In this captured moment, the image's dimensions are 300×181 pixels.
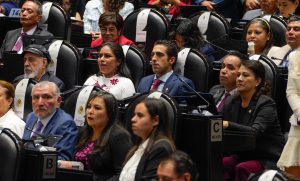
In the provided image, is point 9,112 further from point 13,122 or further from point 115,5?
point 115,5

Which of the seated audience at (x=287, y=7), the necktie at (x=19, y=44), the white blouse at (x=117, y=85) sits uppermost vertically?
the seated audience at (x=287, y=7)

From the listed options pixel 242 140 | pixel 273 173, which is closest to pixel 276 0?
pixel 242 140

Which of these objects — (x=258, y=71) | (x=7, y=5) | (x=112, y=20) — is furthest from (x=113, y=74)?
(x=7, y=5)

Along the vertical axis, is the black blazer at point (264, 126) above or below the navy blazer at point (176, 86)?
below

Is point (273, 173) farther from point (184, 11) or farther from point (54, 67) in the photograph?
point (184, 11)

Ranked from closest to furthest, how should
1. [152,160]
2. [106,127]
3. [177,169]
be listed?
1. [177,169]
2. [152,160]
3. [106,127]

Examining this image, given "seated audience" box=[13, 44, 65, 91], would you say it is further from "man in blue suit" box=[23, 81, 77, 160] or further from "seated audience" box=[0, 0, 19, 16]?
"seated audience" box=[0, 0, 19, 16]

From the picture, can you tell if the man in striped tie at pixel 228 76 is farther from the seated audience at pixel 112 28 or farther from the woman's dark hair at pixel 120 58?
the seated audience at pixel 112 28

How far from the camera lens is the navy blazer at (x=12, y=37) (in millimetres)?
8125

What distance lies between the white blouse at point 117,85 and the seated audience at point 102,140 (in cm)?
A: 74

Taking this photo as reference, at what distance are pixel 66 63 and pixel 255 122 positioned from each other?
67.3 inches

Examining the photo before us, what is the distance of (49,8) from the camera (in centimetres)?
828

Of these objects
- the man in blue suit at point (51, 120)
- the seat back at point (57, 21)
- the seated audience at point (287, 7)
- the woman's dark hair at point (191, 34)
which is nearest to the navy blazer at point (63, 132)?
the man in blue suit at point (51, 120)

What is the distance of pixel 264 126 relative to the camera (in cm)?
625
